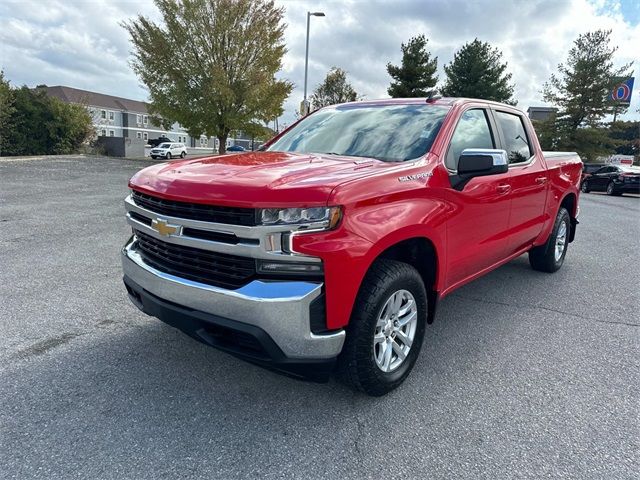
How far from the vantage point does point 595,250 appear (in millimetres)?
7125

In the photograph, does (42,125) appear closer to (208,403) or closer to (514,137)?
(514,137)

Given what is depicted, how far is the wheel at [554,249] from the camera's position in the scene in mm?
5297

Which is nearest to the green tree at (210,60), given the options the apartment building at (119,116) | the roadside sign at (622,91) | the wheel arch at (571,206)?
the wheel arch at (571,206)

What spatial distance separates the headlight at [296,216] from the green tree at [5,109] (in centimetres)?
2866

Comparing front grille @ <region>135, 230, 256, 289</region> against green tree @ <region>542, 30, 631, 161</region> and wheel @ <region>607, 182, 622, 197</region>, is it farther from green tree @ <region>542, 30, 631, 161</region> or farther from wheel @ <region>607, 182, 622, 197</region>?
green tree @ <region>542, 30, 631, 161</region>

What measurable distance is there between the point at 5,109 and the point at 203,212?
28.6 metres

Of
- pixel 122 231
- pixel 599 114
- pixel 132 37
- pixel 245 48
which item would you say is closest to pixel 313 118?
pixel 122 231

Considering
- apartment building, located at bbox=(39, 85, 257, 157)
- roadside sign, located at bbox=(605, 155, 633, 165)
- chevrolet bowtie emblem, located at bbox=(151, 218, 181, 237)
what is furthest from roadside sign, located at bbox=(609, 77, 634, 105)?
apartment building, located at bbox=(39, 85, 257, 157)

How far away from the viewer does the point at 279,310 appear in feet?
7.07

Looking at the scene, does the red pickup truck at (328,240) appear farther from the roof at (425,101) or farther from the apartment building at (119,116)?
the apartment building at (119,116)

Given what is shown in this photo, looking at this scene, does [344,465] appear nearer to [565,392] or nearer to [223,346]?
[223,346]

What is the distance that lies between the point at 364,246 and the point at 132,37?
25472 millimetres

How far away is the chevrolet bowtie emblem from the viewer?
8.14 feet

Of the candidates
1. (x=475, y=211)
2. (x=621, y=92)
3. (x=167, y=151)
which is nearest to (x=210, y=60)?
(x=167, y=151)
